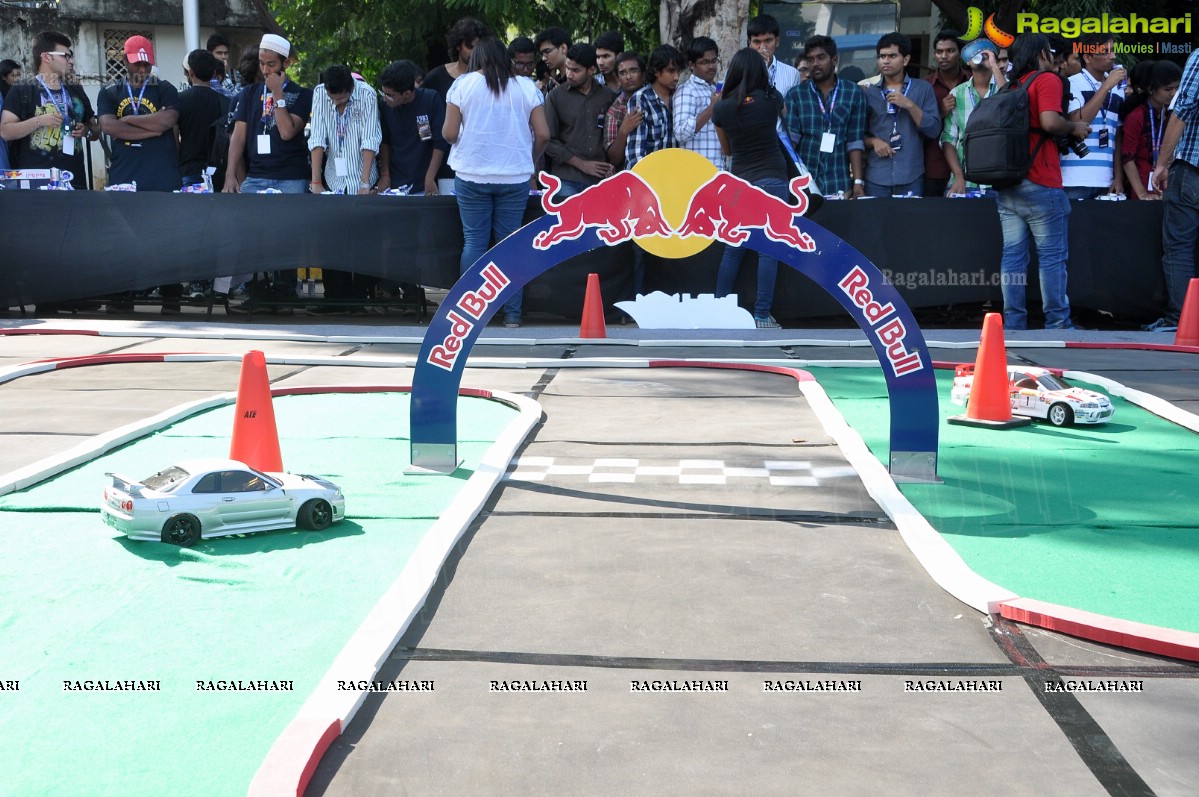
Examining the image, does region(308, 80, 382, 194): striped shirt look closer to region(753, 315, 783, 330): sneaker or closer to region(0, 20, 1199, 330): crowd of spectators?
region(0, 20, 1199, 330): crowd of spectators

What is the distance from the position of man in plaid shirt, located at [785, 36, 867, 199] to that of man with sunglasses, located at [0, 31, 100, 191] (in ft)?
26.0

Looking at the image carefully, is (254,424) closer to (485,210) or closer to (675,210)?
(675,210)

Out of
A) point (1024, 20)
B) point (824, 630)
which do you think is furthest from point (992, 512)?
point (1024, 20)

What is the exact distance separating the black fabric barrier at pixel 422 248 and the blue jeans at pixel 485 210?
0.60m

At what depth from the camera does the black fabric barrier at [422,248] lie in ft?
44.4

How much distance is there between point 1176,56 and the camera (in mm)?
22031

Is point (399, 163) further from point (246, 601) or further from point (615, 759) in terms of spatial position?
point (615, 759)

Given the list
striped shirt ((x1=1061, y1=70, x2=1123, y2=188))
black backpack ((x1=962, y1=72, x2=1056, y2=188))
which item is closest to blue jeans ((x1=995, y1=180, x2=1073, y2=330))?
black backpack ((x1=962, y1=72, x2=1056, y2=188))

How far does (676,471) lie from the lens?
679 centimetres

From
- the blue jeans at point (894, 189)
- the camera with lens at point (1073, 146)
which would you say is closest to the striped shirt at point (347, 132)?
the blue jeans at point (894, 189)

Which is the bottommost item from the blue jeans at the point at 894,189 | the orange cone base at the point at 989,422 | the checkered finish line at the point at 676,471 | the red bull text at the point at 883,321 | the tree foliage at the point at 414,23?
the checkered finish line at the point at 676,471

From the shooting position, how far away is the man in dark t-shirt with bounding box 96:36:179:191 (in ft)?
48.3

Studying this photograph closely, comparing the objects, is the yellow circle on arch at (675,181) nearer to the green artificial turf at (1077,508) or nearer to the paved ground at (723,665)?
the paved ground at (723,665)

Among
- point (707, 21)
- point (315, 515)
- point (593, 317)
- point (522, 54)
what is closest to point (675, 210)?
point (315, 515)
